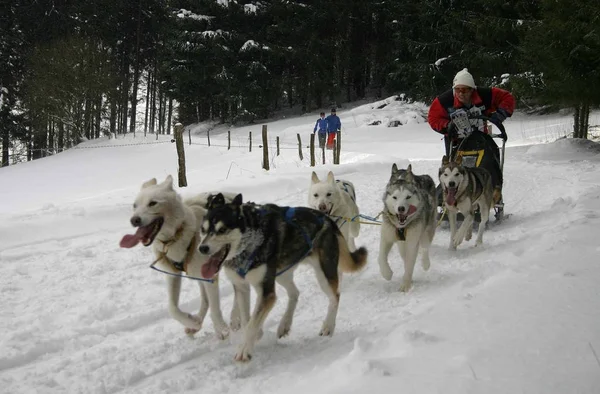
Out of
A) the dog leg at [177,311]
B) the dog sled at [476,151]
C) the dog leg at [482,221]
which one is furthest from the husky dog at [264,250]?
the dog sled at [476,151]

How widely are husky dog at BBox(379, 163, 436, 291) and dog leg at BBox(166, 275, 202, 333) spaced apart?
1786mm

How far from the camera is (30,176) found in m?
17.8

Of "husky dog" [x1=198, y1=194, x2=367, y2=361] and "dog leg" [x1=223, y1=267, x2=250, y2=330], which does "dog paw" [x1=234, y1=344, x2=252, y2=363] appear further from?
"dog leg" [x1=223, y1=267, x2=250, y2=330]

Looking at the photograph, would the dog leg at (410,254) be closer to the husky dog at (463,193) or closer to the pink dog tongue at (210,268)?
the husky dog at (463,193)

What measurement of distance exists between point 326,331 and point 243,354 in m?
0.68

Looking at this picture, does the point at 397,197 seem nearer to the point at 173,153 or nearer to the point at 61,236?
the point at 61,236

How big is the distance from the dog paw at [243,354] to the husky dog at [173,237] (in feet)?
1.43

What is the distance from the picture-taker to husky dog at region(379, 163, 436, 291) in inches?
163

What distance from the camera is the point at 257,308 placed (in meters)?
2.84

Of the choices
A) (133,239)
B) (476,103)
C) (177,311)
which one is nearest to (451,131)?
(476,103)

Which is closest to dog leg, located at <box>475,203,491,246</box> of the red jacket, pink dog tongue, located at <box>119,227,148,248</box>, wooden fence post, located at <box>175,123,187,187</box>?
the red jacket

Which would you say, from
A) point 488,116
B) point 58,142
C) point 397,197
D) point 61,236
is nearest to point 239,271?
point 397,197

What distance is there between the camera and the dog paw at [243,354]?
2792 millimetres

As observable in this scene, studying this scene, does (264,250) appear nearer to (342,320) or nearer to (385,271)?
(342,320)
